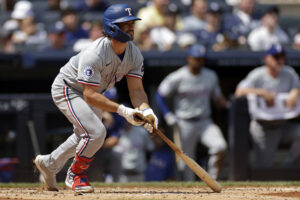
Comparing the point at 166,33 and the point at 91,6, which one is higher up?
the point at 91,6

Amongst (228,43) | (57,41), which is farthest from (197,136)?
(57,41)

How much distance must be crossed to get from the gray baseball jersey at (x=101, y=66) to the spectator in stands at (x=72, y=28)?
4.67 meters

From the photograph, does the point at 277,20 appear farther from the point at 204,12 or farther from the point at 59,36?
the point at 59,36

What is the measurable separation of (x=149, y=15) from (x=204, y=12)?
887mm

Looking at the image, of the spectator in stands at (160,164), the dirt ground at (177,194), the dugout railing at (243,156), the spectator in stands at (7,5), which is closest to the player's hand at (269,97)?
the dugout railing at (243,156)

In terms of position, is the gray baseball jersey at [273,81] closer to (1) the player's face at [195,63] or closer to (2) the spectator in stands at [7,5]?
(1) the player's face at [195,63]

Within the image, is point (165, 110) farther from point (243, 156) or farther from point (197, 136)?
point (243, 156)

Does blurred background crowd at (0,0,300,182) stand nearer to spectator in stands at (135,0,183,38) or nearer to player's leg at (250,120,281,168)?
spectator in stands at (135,0,183,38)

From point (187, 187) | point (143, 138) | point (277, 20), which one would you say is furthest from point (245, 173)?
point (277, 20)

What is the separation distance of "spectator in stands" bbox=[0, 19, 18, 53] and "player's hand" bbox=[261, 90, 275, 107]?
367 cm

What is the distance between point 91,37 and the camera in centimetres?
1001

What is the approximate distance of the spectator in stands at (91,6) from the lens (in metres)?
11.1

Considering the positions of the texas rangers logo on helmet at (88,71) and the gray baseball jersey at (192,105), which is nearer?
the texas rangers logo on helmet at (88,71)

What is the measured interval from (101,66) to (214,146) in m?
3.70
